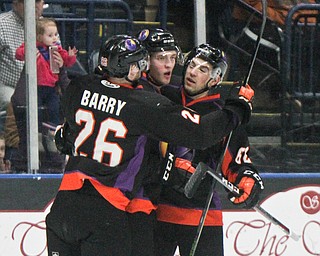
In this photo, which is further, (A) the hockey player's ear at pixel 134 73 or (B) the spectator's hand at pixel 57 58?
(B) the spectator's hand at pixel 57 58

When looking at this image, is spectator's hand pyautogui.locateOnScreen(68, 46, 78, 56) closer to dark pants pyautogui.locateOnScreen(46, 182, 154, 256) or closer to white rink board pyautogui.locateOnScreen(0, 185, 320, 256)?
white rink board pyautogui.locateOnScreen(0, 185, 320, 256)

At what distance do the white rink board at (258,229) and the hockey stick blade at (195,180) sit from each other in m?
1.37

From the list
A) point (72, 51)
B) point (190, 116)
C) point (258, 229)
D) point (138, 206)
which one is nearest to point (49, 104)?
point (72, 51)

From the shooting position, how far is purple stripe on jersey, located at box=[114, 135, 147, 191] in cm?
379

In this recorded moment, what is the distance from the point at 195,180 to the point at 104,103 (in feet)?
1.52

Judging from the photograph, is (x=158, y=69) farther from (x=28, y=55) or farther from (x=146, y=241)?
(x=28, y=55)

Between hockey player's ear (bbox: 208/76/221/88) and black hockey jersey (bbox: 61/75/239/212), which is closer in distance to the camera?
black hockey jersey (bbox: 61/75/239/212)

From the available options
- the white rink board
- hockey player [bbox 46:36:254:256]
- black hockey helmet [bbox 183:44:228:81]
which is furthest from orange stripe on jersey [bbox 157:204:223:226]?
the white rink board

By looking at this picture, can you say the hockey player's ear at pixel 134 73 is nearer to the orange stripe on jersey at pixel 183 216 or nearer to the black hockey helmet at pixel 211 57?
the black hockey helmet at pixel 211 57

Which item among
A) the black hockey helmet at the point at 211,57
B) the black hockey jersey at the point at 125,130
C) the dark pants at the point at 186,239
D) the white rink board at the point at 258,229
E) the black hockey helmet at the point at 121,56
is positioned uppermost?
the black hockey helmet at the point at 121,56

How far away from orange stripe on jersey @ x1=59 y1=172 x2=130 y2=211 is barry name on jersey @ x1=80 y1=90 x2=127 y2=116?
0.83 feet

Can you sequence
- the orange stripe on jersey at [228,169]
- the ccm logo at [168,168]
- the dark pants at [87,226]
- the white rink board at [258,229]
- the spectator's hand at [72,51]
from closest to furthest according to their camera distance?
the dark pants at [87,226] → the ccm logo at [168,168] → the orange stripe on jersey at [228,169] → the white rink board at [258,229] → the spectator's hand at [72,51]

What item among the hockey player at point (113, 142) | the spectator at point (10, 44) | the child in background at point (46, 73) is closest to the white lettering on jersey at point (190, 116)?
the hockey player at point (113, 142)

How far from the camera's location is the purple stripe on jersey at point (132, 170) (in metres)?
3.79
